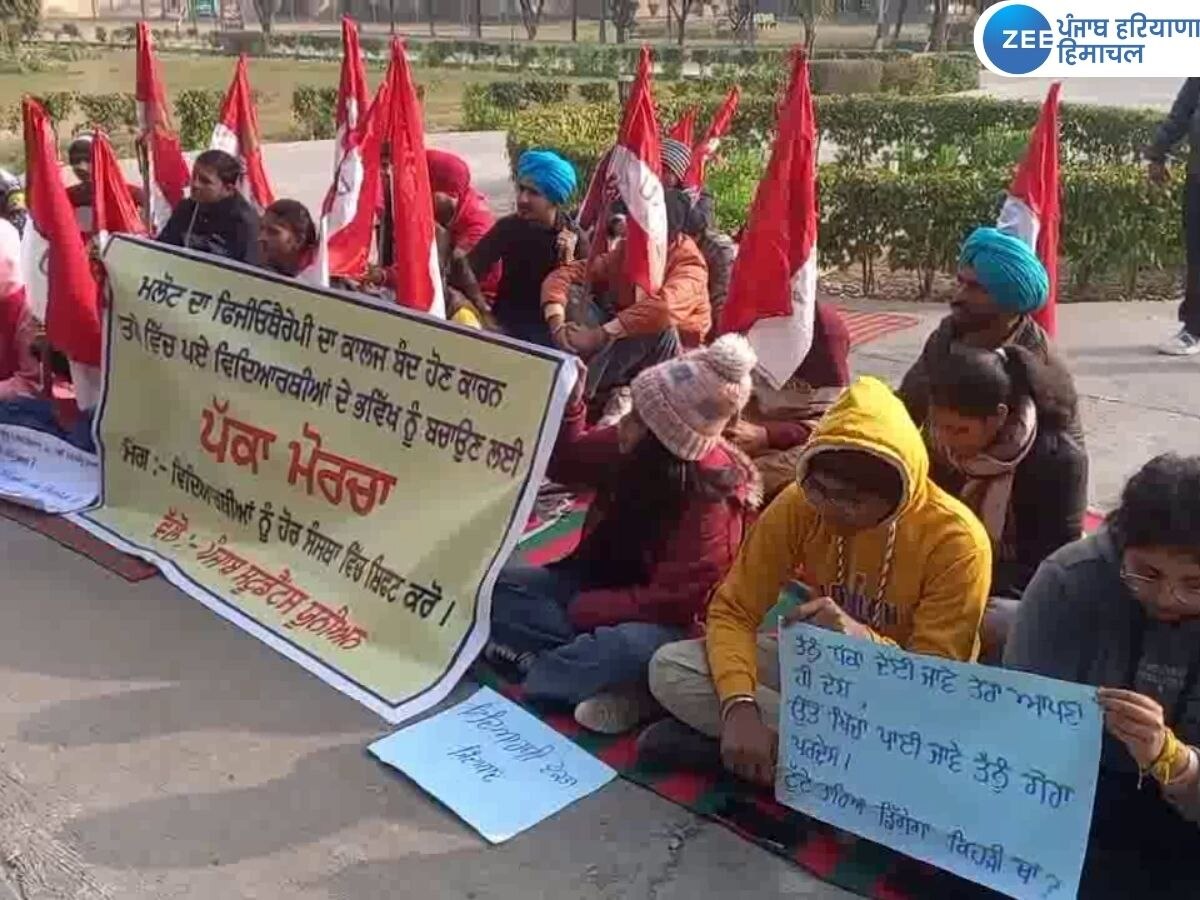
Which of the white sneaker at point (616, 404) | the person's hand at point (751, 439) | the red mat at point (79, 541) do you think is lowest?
the red mat at point (79, 541)

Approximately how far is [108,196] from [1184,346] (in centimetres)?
533

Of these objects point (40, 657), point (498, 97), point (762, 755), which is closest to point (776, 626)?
point (762, 755)

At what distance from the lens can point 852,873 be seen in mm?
3027

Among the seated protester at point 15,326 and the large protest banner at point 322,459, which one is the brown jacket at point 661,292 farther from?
the seated protester at point 15,326

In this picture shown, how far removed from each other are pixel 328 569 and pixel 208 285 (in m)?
1.15

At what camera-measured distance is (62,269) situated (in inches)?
214

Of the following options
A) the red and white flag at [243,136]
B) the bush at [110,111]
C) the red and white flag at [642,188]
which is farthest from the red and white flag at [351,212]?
the bush at [110,111]

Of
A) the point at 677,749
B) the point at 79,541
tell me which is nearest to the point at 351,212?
the point at 79,541

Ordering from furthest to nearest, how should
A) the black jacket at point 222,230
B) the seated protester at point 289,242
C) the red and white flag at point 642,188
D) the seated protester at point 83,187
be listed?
1. the seated protester at point 83,187
2. the black jacket at point 222,230
3. the red and white flag at point 642,188
4. the seated protester at point 289,242

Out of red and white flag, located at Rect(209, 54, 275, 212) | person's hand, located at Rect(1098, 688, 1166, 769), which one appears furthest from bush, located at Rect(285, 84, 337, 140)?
Answer: person's hand, located at Rect(1098, 688, 1166, 769)

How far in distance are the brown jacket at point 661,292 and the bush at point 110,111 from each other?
1941 cm

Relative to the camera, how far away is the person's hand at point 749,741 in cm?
314

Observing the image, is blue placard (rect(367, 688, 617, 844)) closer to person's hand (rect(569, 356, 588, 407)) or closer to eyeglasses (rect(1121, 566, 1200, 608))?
person's hand (rect(569, 356, 588, 407))

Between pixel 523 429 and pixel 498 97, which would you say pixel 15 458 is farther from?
pixel 498 97
